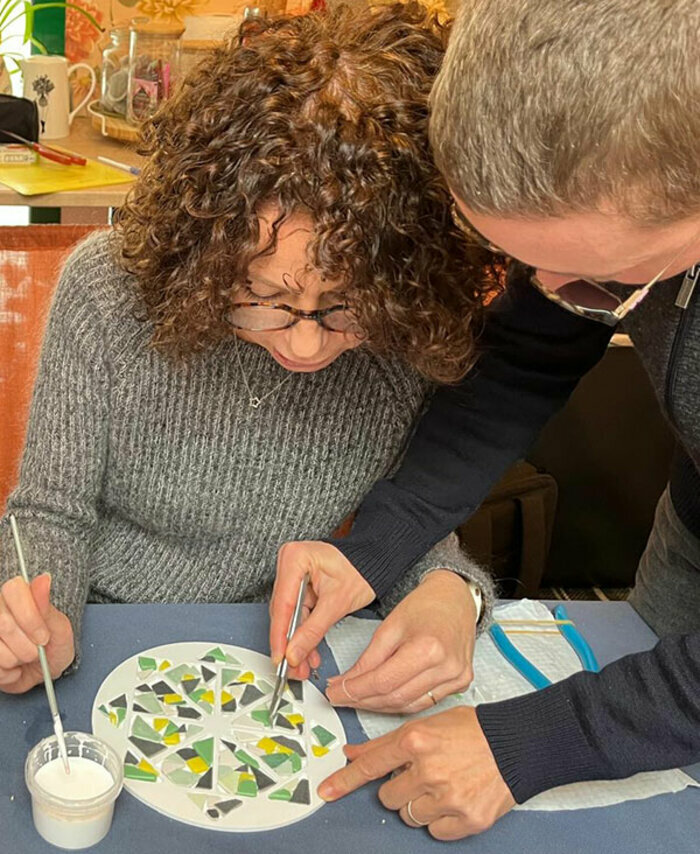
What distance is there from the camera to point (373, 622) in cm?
129

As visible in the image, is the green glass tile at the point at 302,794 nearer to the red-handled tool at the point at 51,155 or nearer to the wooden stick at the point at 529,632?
the wooden stick at the point at 529,632

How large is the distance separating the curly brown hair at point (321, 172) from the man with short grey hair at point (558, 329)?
186 millimetres

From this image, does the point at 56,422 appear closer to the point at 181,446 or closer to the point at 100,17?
the point at 181,446

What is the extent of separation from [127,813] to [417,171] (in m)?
0.70

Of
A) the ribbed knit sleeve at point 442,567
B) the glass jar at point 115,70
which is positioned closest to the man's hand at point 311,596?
the ribbed knit sleeve at point 442,567

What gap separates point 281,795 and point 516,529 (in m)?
1.56

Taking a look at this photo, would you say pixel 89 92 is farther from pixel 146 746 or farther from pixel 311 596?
pixel 146 746

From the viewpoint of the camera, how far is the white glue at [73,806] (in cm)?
91

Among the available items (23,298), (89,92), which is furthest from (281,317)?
(89,92)

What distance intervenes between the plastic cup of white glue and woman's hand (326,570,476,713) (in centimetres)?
27

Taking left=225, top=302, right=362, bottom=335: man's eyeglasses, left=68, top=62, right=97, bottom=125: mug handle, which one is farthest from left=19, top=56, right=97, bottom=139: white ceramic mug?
left=225, top=302, right=362, bottom=335: man's eyeglasses

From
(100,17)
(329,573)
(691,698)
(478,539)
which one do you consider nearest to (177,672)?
(329,573)

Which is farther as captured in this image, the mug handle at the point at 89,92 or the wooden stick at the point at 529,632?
the mug handle at the point at 89,92

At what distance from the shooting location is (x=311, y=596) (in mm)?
1221
